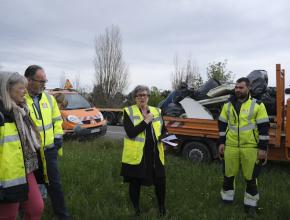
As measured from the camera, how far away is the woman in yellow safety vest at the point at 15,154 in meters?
2.89

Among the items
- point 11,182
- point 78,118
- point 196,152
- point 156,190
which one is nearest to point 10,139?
point 11,182

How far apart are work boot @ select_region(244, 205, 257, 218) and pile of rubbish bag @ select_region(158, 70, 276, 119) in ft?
8.34

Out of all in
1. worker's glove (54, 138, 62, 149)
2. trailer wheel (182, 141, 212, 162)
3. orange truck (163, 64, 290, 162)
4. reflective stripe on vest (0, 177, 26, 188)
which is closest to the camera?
reflective stripe on vest (0, 177, 26, 188)

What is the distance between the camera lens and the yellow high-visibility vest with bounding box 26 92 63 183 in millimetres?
4000

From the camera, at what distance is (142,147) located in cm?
442

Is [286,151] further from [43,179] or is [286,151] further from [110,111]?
[110,111]

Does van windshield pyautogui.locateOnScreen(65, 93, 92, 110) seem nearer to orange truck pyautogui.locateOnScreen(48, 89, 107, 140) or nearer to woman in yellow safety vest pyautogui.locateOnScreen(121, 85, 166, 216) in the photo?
orange truck pyautogui.locateOnScreen(48, 89, 107, 140)

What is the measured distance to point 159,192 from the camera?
4586 mm

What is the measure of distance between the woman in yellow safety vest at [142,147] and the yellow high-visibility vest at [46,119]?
82 centimetres

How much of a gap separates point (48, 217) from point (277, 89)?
13.7 feet

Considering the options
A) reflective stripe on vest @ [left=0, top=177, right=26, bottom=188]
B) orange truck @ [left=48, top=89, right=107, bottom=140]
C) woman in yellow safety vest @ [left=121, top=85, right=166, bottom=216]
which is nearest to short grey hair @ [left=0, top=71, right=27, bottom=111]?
reflective stripe on vest @ [left=0, top=177, right=26, bottom=188]

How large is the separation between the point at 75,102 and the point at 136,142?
8.07m

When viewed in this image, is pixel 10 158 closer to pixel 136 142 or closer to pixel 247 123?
pixel 136 142

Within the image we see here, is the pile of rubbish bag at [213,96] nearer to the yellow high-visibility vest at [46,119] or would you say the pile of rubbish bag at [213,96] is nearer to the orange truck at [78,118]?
the orange truck at [78,118]
